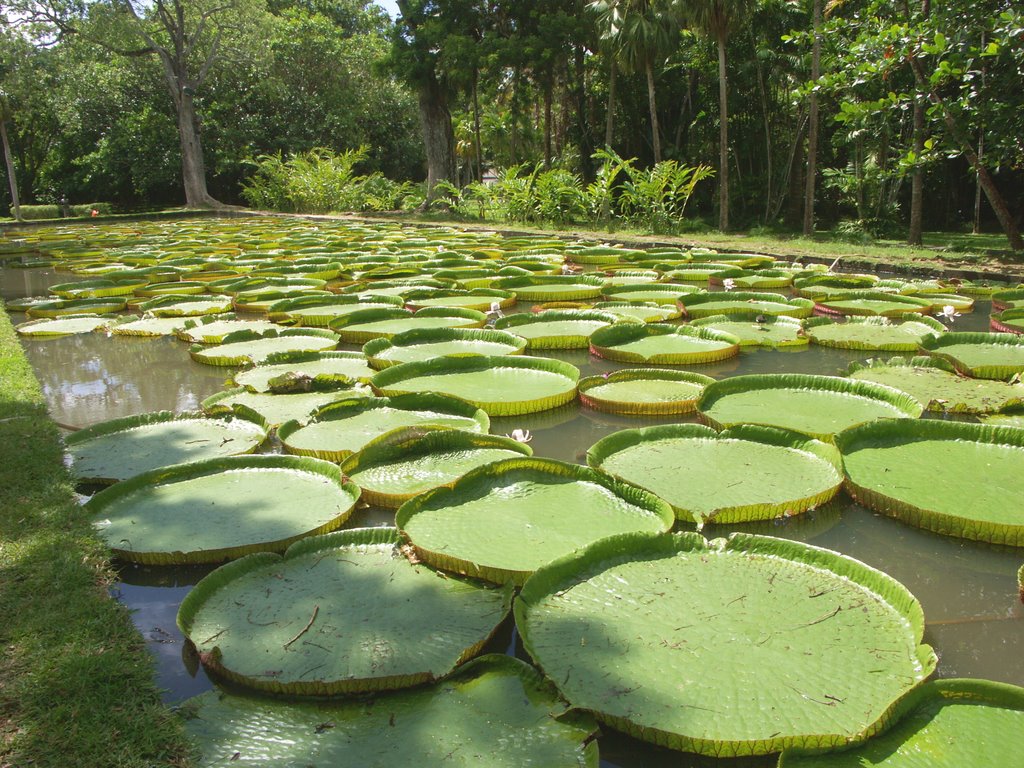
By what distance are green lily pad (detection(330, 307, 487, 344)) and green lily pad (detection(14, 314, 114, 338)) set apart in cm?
221

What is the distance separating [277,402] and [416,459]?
1125mm

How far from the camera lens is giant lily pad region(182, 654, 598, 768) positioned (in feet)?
4.26

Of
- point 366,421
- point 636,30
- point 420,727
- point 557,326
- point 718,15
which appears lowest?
point 420,727

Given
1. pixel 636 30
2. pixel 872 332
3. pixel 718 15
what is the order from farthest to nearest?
1. pixel 636 30
2. pixel 718 15
3. pixel 872 332

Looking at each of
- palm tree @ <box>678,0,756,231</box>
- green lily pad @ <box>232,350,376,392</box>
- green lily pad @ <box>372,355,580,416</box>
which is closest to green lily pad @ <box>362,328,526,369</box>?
green lily pad @ <box>232,350,376,392</box>

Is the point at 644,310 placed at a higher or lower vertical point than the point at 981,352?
higher

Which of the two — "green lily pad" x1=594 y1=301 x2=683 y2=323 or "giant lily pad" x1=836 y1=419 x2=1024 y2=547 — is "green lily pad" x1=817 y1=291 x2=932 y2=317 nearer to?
"green lily pad" x1=594 y1=301 x2=683 y2=323

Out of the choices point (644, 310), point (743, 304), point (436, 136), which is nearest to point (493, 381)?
point (644, 310)

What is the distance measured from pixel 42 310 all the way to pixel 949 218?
17006 millimetres

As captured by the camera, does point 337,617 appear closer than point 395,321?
Yes

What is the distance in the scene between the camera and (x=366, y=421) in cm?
314

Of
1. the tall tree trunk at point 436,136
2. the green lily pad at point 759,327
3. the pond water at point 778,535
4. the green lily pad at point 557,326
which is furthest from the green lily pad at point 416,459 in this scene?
the tall tree trunk at point 436,136

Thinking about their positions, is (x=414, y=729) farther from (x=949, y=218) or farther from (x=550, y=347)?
(x=949, y=218)

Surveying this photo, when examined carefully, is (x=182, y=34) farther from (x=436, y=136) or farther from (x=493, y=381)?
(x=493, y=381)
